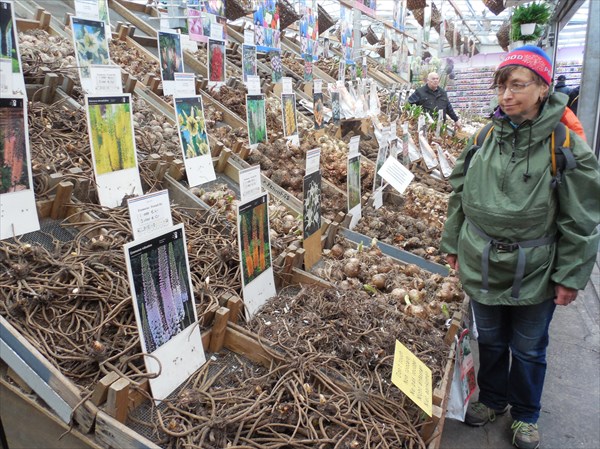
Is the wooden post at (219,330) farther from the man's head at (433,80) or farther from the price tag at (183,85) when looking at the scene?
the man's head at (433,80)

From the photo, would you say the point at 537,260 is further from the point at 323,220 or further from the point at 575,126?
the point at 323,220

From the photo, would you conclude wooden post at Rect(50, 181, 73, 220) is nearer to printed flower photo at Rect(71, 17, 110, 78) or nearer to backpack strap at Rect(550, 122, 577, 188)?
printed flower photo at Rect(71, 17, 110, 78)

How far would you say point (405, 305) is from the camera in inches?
104

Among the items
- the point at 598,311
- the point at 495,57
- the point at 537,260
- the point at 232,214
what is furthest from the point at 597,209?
the point at 495,57

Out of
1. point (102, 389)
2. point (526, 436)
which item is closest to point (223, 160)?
point (102, 389)

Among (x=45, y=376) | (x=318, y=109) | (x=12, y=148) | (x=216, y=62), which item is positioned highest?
(x=216, y=62)

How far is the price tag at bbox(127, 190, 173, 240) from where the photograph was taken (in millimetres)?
1527

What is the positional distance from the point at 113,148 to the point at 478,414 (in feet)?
8.17

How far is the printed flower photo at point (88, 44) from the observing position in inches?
123

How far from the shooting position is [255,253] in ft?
7.41

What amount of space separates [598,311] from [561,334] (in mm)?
768

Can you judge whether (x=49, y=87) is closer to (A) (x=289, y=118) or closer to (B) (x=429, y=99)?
(A) (x=289, y=118)

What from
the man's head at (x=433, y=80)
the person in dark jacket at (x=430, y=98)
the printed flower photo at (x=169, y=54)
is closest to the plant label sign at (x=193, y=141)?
the printed flower photo at (x=169, y=54)

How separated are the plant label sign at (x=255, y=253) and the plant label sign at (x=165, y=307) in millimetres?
392
